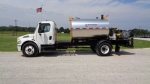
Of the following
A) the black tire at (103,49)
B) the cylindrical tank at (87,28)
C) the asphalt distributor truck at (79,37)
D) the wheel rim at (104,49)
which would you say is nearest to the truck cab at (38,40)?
the asphalt distributor truck at (79,37)

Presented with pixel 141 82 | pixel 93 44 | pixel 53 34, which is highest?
pixel 53 34

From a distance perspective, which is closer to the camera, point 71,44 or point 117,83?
point 117,83

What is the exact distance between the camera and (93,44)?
11.2m

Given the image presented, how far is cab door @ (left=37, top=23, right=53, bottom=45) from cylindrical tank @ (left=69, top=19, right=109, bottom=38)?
154cm

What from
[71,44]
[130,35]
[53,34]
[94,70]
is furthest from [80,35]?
[94,70]

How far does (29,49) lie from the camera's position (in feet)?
33.7

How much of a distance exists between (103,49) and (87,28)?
1.88m

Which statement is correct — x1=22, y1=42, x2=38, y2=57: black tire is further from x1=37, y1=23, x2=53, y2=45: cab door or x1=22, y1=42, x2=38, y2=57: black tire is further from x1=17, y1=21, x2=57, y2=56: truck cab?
x1=37, y1=23, x2=53, y2=45: cab door

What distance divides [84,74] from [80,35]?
4.95 metres

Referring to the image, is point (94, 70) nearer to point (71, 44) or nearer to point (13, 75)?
point (13, 75)

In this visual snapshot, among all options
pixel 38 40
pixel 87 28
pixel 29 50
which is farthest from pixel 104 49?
pixel 29 50

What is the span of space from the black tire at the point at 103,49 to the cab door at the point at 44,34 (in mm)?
3365

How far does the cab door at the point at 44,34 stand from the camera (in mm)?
10453

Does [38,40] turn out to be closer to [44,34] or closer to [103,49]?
[44,34]
